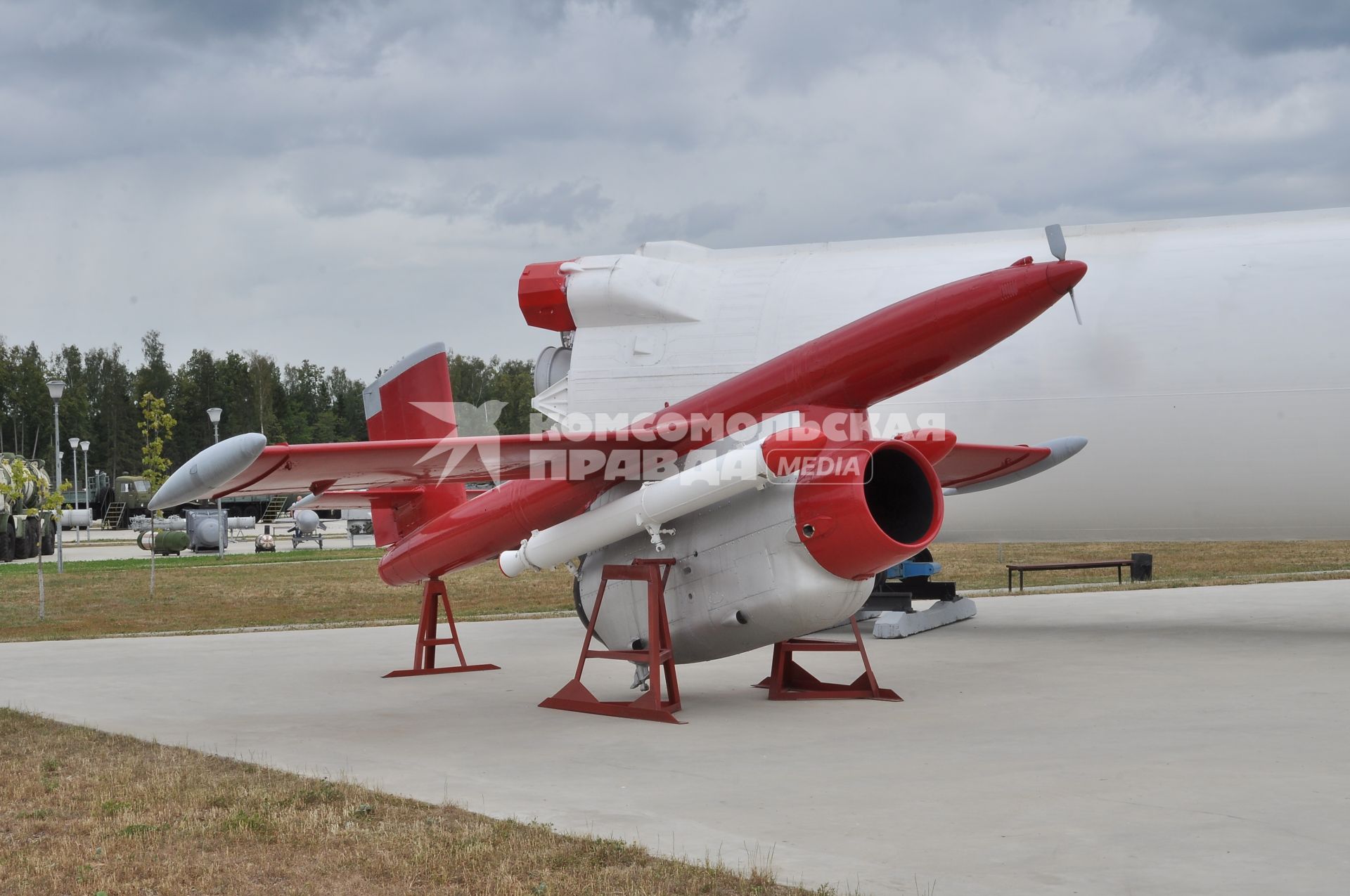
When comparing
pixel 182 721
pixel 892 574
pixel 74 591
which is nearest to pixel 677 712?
pixel 182 721

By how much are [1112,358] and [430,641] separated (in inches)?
276

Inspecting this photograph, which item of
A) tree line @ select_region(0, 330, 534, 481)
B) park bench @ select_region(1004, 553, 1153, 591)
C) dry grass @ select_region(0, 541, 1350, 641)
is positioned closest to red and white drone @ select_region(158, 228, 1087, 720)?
dry grass @ select_region(0, 541, 1350, 641)

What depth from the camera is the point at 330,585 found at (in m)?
22.5

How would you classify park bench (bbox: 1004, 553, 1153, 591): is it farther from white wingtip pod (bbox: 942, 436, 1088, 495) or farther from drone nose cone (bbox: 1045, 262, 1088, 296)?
drone nose cone (bbox: 1045, 262, 1088, 296)

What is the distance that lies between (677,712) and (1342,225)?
7.93m

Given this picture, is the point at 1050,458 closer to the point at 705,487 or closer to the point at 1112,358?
the point at 1112,358

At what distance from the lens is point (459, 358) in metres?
86.1

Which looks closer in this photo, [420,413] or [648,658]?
[648,658]

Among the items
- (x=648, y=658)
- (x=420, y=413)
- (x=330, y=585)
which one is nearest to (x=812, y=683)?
(x=648, y=658)

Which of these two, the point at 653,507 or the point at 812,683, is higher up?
the point at 653,507

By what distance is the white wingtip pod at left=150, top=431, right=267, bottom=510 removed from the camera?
7117 mm

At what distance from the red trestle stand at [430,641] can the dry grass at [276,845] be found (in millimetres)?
4135

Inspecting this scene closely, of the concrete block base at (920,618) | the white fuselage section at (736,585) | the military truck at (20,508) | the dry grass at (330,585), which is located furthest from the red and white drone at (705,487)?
the military truck at (20,508)

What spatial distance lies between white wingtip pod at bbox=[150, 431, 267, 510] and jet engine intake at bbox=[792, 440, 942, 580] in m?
3.61
